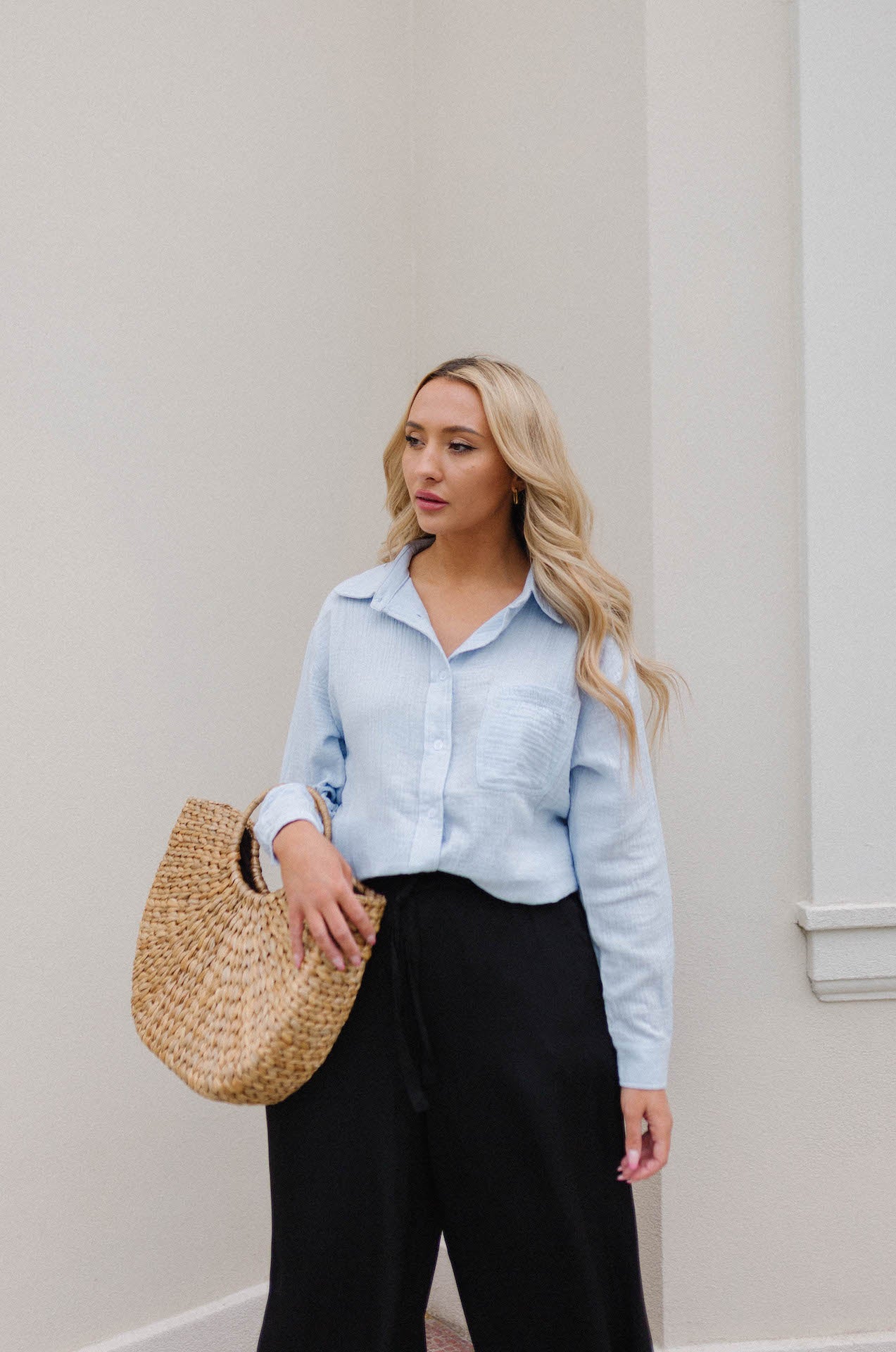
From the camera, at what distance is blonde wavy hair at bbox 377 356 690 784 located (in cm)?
154

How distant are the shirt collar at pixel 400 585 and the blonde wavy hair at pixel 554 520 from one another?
0.01 m

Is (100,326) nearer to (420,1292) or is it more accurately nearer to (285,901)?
(285,901)

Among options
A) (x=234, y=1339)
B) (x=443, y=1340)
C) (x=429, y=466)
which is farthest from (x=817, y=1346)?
(x=429, y=466)

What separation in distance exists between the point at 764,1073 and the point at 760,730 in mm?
682

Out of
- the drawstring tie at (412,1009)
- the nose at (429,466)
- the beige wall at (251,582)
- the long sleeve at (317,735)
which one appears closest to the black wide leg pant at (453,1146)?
the drawstring tie at (412,1009)

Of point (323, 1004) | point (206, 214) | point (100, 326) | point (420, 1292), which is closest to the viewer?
point (323, 1004)

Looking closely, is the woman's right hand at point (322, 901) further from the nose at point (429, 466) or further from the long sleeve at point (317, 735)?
the nose at point (429, 466)

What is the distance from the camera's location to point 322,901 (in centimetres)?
140

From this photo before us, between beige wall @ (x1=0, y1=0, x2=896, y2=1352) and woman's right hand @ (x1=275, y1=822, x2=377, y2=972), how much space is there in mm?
832

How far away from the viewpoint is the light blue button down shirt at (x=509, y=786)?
4.88 feet

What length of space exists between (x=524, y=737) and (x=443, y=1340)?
1.73m

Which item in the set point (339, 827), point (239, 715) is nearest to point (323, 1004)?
point (339, 827)

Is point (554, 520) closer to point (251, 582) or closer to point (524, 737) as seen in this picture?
point (524, 737)

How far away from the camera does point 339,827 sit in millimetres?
1566
